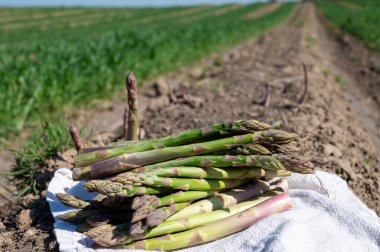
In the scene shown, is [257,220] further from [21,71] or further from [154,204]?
[21,71]

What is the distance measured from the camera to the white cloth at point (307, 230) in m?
2.71

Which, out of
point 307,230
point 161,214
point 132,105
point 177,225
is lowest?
point 307,230

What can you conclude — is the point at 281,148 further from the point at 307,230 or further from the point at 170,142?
the point at 170,142

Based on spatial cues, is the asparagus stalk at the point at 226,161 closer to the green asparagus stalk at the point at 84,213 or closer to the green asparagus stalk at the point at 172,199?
the green asparagus stalk at the point at 172,199

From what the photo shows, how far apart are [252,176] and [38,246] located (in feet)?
5.02

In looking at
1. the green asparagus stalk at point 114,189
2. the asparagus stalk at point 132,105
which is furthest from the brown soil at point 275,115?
the asparagus stalk at point 132,105

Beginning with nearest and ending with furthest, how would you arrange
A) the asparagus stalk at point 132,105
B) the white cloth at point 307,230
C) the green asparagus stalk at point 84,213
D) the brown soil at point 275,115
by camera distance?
the white cloth at point 307,230
the green asparagus stalk at point 84,213
the asparagus stalk at point 132,105
the brown soil at point 275,115

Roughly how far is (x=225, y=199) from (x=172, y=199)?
1.47ft

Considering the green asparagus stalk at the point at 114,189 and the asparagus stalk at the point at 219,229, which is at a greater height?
the green asparagus stalk at the point at 114,189

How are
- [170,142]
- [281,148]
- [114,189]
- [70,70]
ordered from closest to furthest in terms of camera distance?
[114,189], [281,148], [170,142], [70,70]

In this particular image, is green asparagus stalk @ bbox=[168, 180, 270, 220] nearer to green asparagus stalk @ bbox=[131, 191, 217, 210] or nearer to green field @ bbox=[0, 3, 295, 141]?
green asparagus stalk @ bbox=[131, 191, 217, 210]

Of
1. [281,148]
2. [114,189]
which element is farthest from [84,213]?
[281,148]

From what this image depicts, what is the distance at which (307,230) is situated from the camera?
2830 millimetres

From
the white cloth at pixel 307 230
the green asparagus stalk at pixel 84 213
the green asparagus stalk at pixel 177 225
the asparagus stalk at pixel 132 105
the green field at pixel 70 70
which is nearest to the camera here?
the green asparagus stalk at pixel 177 225
